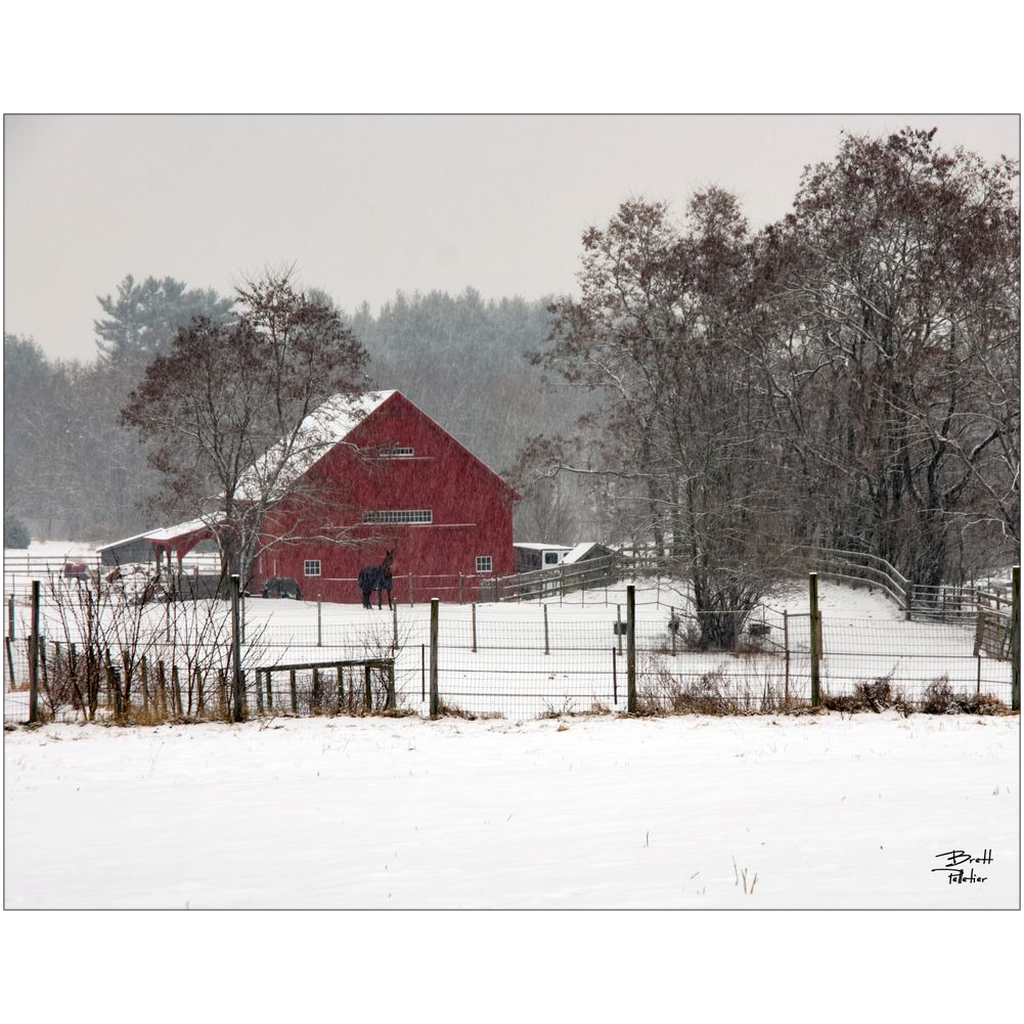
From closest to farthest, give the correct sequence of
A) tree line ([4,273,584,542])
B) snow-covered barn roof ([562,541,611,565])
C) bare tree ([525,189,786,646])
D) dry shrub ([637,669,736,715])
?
dry shrub ([637,669,736,715]) < bare tree ([525,189,786,646]) < snow-covered barn roof ([562,541,611,565]) < tree line ([4,273,584,542])

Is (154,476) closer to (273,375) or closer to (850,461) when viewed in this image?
(273,375)

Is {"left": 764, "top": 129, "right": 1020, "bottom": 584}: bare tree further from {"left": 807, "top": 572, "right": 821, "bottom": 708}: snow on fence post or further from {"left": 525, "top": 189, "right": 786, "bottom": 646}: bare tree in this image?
{"left": 807, "top": 572, "right": 821, "bottom": 708}: snow on fence post

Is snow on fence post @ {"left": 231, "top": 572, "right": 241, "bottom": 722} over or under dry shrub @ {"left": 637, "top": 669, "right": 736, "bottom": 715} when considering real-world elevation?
over

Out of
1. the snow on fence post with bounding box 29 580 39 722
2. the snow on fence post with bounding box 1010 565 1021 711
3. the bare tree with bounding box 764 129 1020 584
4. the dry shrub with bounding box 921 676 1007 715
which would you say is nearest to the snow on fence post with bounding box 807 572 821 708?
the dry shrub with bounding box 921 676 1007 715

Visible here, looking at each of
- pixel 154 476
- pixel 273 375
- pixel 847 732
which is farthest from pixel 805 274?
pixel 154 476

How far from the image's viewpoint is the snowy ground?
23.3 feet

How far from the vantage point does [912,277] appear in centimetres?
3675

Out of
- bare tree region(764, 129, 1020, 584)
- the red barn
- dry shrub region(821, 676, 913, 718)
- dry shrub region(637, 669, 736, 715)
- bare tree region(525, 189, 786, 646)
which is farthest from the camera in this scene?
the red barn

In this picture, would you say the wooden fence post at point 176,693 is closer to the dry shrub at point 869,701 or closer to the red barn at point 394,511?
the dry shrub at point 869,701
